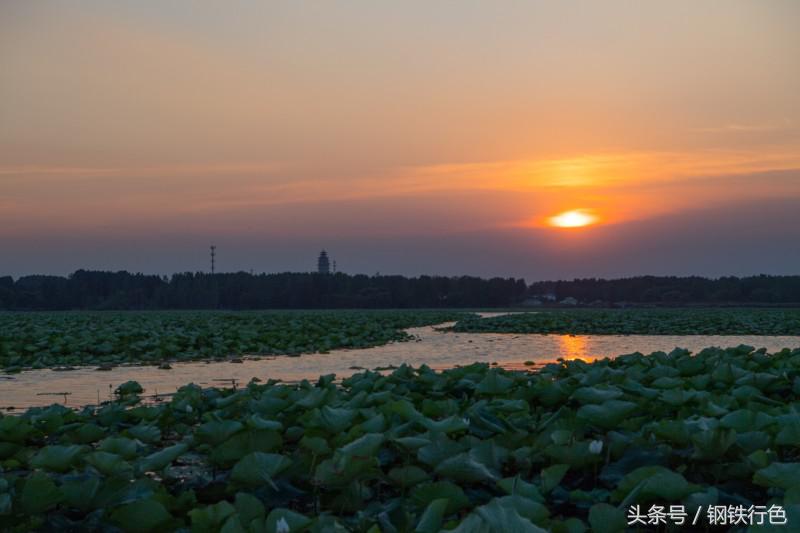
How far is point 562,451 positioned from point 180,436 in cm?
294

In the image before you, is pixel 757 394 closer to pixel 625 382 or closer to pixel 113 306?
pixel 625 382

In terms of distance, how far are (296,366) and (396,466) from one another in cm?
868

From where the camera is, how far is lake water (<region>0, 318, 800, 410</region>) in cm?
890

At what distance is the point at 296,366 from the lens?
1238 cm

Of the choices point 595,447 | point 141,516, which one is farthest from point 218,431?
point 595,447

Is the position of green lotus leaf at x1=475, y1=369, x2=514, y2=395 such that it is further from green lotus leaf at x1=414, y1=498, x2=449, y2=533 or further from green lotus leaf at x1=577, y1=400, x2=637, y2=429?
A: green lotus leaf at x1=414, y1=498, x2=449, y2=533

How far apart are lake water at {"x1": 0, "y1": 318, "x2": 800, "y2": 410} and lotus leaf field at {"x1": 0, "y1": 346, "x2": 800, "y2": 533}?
3.76m

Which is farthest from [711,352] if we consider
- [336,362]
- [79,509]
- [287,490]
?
[79,509]

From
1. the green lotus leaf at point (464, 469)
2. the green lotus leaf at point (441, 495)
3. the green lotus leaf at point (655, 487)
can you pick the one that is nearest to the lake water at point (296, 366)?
the green lotus leaf at point (464, 469)

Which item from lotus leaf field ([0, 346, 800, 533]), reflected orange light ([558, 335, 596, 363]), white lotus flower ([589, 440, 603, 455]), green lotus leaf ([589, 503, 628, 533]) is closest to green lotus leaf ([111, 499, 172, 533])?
lotus leaf field ([0, 346, 800, 533])

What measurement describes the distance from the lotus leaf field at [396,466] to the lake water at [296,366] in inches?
148

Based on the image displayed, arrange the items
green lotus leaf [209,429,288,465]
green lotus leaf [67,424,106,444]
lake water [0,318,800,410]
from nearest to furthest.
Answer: green lotus leaf [209,429,288,465]
green lotus leaf [67,424,106,444]
lake water [0,318,800,410]

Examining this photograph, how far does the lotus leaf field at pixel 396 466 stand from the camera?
9.14 ft

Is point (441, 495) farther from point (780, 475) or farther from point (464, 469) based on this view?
point (780, 475)
